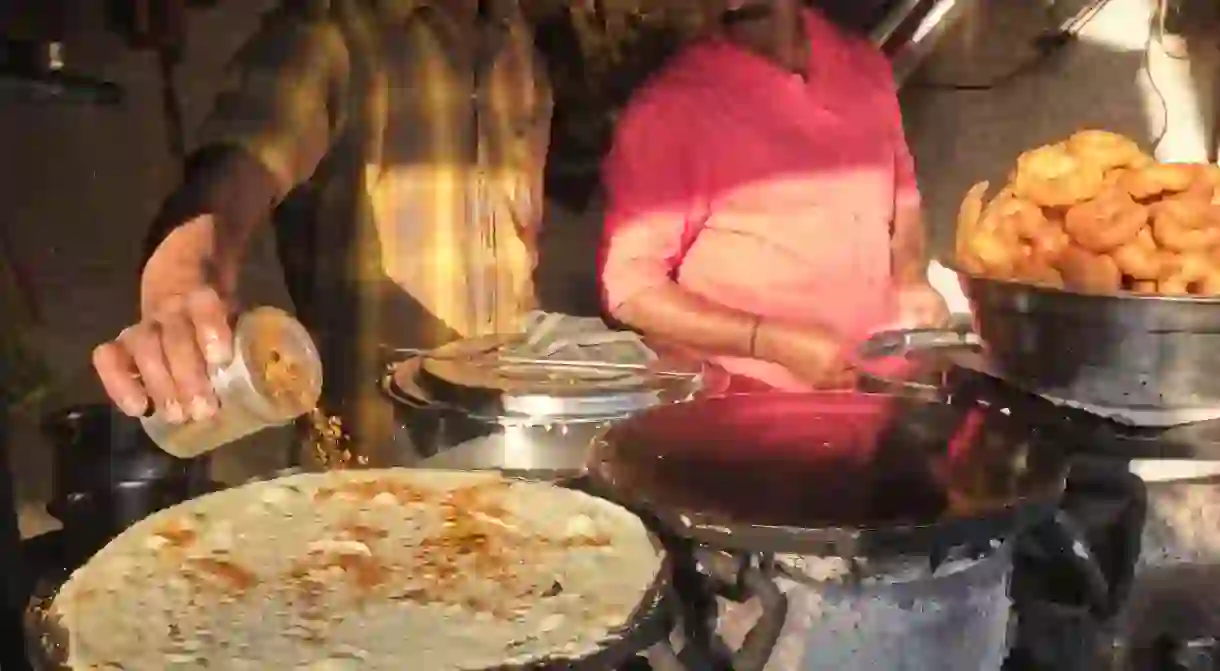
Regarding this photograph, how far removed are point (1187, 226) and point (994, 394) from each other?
0.17 metres

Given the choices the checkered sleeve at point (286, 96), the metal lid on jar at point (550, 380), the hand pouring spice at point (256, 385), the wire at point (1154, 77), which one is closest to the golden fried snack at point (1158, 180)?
the metal lid on jar at point (550, 380)

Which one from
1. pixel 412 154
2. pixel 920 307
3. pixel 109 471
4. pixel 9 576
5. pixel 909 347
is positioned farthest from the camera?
pixel 920 307

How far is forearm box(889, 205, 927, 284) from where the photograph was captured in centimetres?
128

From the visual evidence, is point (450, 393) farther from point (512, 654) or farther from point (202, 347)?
point (512, 654)

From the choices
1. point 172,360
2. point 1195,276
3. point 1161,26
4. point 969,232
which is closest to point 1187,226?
point 1195,276

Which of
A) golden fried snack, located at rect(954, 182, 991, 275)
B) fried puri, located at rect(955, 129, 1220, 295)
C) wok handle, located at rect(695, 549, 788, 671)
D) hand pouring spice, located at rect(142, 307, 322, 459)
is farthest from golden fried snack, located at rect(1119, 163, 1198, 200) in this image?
hand pouring spice, located at rect(142, 307, 322, 459)

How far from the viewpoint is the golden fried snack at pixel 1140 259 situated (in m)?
0.75

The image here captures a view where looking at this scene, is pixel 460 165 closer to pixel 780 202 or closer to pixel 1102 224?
pixel 780 202

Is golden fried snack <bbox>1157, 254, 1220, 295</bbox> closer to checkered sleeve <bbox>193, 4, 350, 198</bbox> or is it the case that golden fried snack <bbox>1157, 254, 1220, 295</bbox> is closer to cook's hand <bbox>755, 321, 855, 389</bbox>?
cook's hand <bbox>755, 321, 855, 389</bbox>

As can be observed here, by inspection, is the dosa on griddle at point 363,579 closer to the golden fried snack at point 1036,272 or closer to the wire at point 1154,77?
the golden fried snack at point 1036,272

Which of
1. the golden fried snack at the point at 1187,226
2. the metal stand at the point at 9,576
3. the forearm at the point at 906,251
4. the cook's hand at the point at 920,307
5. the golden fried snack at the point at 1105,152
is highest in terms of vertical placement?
the golden fried snack at the point at 1105,152

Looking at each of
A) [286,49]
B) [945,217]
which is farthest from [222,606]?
[945,217]

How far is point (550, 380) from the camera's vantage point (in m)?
0.82

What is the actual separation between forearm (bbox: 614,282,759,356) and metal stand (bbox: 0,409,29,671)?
0.61 metres
